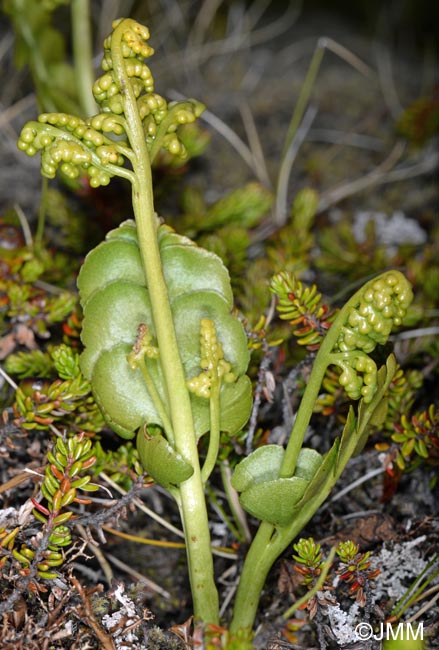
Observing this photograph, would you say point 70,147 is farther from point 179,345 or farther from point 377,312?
point 377,312

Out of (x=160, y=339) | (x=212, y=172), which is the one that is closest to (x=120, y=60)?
(x=160, y=339)

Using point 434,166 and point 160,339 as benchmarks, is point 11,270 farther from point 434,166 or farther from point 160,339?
point 434,166

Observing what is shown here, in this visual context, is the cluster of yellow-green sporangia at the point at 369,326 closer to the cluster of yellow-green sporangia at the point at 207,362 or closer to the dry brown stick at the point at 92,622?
the cluster of yellow-green sporangia at the point at 207,362

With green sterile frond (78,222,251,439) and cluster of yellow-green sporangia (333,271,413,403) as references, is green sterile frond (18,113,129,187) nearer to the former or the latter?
green sterile frond (78,222,251,439)

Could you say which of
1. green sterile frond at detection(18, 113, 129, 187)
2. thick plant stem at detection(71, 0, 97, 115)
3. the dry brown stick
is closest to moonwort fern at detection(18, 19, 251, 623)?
green sterile frond at detection(18, 113, 129, 187)

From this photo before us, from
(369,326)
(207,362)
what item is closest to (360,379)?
(369,326)
